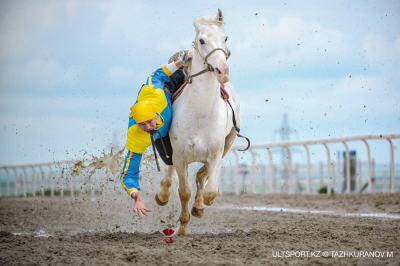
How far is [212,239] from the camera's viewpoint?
6.41 metres

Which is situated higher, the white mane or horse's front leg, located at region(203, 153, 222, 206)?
the white mane

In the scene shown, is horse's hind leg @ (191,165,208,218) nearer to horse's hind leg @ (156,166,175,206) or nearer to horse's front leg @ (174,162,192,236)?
horse's front leg @ (174,162,192,236)

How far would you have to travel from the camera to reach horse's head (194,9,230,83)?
17.9ft

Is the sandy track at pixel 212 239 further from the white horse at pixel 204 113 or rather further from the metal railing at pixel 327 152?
the metal railing at pixel 327 152

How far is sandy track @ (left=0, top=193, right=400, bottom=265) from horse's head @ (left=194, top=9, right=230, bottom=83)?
5.88ft

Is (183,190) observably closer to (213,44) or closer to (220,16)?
(213,44)

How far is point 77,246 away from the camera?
6.24 meters

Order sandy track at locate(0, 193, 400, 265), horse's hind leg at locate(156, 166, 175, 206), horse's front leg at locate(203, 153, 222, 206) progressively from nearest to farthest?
sandy track at locate(0, 193, 400, 265) < horse's front leg at locate(203, 153, 222, 206) < horse's hind leg at locate(156, 166, 175, 206)

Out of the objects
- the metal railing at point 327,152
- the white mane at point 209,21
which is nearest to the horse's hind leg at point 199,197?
the white mane at point 209,21

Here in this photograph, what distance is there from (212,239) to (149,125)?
156cm

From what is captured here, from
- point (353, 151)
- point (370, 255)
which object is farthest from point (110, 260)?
point (353, 151)

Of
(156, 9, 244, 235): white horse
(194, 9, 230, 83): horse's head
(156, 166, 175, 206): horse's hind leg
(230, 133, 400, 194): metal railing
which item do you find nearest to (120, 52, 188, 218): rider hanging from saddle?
(156, 9, 244, 235): white horse

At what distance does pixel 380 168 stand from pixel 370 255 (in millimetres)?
12193

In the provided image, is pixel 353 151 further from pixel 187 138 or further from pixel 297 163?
pixel 187 138
